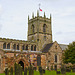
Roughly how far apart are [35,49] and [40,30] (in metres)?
6.86

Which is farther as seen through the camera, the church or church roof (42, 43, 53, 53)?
church roof (42, 43, 53, 53)

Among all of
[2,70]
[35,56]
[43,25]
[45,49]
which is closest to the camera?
[2,70]

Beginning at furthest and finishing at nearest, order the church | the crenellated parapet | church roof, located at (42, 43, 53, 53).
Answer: church roof, located at (42, 43, 53, 53) → the crenellated parapet → the church

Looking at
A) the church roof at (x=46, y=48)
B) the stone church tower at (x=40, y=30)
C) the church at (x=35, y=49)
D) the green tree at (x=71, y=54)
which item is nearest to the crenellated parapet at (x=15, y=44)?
the church at (x=35, y=49)

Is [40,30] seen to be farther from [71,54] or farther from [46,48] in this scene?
[71,54]

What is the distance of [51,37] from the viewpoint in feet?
192

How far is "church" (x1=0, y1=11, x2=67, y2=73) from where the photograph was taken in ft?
134

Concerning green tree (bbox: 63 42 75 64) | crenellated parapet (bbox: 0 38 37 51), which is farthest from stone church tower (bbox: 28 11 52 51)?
green tree (bbox: 63 42 75 64)

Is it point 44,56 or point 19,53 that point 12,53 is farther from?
point 44,56

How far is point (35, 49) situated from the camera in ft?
180

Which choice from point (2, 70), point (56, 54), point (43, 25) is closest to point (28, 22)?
point (43, 25)

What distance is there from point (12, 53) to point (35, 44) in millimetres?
14168

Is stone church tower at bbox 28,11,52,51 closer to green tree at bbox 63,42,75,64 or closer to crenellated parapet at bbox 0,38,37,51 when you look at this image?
crenellated parapet at bbox 0,38,37,51

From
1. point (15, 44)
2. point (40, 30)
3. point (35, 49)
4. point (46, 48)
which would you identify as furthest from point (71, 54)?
point (15, 44)
